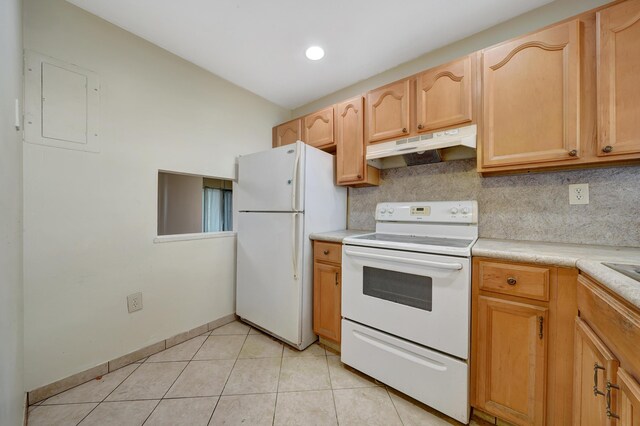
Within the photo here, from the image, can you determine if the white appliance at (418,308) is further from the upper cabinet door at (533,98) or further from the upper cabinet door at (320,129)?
the upper cabinet door at (320,129)

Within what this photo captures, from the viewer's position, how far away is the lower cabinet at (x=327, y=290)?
178 centimetres

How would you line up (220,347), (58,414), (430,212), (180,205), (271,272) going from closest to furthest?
1. (58,414)
2. (430,212)
3. (220,347)
4. (271,272)
5. (180,205)

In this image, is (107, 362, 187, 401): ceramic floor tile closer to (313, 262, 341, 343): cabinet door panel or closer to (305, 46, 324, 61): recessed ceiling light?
(313, 262, 341, 343): cabinet door panel

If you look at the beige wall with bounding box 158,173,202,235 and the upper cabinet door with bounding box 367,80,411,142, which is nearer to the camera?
the upper cabinet door with bounding box 367,80,411,142

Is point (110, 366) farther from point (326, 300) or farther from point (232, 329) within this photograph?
point (326, 300)

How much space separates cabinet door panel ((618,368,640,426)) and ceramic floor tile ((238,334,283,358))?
1.74 m

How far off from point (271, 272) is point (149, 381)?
1030 millimetres

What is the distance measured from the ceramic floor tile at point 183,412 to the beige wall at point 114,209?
644 mm

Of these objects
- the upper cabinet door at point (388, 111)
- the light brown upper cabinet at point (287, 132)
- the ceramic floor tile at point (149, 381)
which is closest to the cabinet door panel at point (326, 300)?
the ceramic floor tile at point (149, 381)

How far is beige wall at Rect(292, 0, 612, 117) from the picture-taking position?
1443 mm

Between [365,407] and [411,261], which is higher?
[411,261]

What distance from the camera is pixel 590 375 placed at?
2.75 ft

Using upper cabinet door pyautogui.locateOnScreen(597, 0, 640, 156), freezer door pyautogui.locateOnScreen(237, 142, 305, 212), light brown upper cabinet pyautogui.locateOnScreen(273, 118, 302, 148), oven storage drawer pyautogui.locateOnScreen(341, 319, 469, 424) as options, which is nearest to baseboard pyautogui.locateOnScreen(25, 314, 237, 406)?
freezer door pyautogui.locateOnScreen(237, 142, 305, 212)

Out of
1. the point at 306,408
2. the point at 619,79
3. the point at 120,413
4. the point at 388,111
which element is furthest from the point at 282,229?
the point at 619,79
